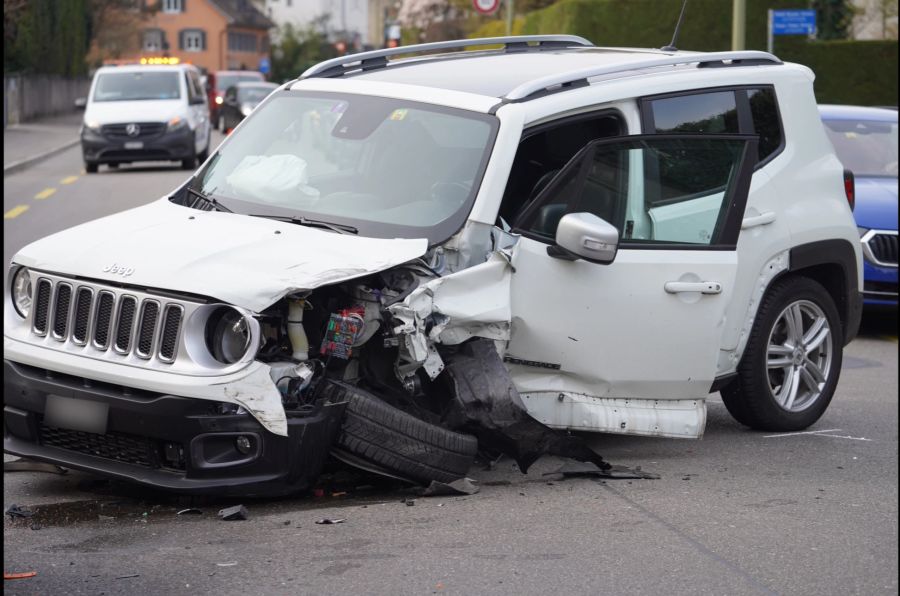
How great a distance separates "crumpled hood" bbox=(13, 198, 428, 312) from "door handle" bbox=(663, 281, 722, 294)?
126 cm

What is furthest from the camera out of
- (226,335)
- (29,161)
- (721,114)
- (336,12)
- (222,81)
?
(336,12)

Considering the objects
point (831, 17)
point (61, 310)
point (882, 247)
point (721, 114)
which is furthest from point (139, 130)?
point (831, 17)

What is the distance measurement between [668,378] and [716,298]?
0.44 m

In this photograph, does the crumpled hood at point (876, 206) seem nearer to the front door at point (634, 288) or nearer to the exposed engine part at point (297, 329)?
the front door at point (634, 288)

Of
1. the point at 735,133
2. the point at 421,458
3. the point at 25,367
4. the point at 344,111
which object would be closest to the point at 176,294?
the point at 25,367

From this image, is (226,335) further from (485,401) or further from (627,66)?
(627,66)

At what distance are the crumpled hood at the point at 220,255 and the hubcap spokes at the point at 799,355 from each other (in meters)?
2.46

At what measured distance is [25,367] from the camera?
224 inches

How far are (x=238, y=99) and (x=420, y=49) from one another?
3365 centimetres

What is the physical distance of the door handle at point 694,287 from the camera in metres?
6.34

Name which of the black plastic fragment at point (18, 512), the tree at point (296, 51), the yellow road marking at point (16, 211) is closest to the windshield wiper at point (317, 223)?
the black plastic fragment at point (18, 512)

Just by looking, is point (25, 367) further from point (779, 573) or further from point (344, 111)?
point (779, 573)

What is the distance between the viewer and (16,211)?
1819 centimetres

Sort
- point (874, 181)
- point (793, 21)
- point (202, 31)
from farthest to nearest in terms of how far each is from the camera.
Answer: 1. point (202, 31)
2. point (793, 21)
3. point (874, 181)
